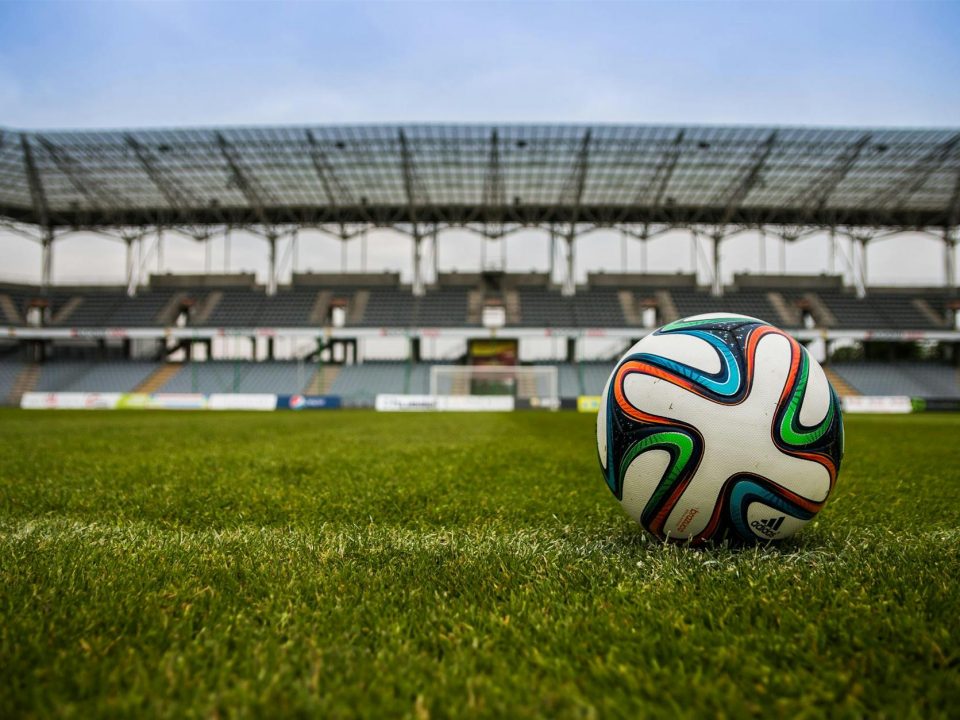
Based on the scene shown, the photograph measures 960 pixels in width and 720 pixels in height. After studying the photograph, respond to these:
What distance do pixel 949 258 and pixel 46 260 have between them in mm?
59231

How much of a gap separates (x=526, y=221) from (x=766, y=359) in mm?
37609

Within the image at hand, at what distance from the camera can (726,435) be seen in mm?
2729

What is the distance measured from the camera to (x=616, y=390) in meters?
3.05

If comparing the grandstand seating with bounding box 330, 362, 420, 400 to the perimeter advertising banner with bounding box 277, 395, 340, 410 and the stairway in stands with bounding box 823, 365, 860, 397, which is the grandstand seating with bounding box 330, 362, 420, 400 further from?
the stairway in stands with bounding box 823, 365, 860, 397

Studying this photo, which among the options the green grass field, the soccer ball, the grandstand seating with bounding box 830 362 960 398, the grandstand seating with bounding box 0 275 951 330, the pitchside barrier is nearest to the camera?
the green grass field

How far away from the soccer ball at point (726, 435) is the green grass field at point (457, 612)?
0.19m

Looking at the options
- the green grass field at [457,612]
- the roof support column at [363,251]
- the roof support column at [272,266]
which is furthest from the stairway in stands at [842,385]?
the green grass field at [457,612]

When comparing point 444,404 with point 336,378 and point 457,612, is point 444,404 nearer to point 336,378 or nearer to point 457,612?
point 336,378

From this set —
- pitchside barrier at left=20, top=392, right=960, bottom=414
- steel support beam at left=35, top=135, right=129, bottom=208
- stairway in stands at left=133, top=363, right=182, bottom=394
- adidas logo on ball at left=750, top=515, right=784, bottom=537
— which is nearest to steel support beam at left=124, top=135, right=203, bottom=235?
steel support beam at left=35, top=135, right=129, bottom=208

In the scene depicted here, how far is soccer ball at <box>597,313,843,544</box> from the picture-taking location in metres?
2.74

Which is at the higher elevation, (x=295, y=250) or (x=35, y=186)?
(x=35, y=186)

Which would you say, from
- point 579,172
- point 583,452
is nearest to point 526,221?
point 579,172

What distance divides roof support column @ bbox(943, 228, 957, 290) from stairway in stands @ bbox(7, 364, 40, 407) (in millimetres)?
57466

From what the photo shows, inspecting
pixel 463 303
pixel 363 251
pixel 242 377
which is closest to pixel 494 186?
pixel 463 303
